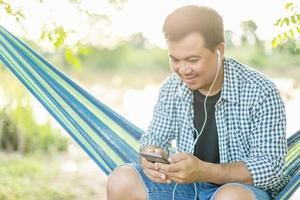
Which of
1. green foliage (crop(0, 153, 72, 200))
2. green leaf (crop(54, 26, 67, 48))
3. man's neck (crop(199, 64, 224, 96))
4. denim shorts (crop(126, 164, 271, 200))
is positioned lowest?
green foliage (crop(0, 153, 72, 200))

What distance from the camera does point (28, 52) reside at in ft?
9.02

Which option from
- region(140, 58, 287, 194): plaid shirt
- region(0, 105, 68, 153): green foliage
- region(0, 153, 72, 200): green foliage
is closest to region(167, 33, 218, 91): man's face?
region(140, 58, 287, 194): plaid shirt

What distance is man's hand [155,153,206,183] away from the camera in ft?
6.88

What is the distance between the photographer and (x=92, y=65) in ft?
36.9

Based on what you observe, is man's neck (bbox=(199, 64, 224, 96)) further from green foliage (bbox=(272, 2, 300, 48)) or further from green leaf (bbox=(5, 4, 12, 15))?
green leaf (bbox=(5, 4, 12, 15))

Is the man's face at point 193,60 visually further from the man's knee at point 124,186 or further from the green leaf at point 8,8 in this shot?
the green leaf at point 8,8

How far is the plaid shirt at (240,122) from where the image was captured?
2.21 meters

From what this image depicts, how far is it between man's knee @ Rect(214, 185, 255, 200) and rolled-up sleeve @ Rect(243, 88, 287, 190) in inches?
4.0

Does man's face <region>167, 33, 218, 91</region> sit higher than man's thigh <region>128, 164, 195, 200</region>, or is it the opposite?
man's face <region>167, 33, 218, 91</region>

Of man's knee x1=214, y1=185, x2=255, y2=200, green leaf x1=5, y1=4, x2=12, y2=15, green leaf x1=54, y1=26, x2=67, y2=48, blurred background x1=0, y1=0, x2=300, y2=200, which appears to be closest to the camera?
man's knee x1=214, y1=185, x2=255, y2=200

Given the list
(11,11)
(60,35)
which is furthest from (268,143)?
(11,11)

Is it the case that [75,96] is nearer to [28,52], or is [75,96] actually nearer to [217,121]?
[28,52]

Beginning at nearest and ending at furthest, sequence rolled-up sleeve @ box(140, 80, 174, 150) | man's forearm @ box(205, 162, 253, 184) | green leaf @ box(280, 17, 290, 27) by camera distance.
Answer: man's forearm @ box(205, 162, 253, 184)
rolled-up sleeve @ box(140, 80, 174, 150)
green leaf @ box(280, 17, 290, 27)

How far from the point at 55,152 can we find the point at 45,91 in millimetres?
2644
